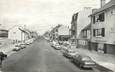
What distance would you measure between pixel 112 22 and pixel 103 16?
12.5 ft

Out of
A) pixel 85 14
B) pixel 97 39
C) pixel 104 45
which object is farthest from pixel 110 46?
pixel 85 14

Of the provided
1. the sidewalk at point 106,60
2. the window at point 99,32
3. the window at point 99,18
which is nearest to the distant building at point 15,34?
the window at point 99,32

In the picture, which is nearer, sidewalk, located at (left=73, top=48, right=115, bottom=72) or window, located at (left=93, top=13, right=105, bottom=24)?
sidewalk, located at (left=73, top=48, right=115, bottom=72)

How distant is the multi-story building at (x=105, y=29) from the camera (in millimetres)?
33062

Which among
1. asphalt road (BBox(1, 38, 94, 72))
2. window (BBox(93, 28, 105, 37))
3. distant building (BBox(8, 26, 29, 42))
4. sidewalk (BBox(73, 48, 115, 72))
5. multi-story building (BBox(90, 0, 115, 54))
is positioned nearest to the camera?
asphalt road (BBox(1, 38, 94, 72))

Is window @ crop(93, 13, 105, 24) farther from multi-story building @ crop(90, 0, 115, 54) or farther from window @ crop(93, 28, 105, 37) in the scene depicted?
window @ crop(93, 28, 105, 37)

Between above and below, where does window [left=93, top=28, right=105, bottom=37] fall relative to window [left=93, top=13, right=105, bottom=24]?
below

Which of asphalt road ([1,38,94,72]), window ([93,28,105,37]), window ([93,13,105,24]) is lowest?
asphalt road ([1,38,94,72])

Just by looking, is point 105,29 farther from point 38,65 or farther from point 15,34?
point 15,34

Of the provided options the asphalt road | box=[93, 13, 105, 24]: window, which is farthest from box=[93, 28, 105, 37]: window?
the asphalt road

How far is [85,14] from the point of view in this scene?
64062 millimetres

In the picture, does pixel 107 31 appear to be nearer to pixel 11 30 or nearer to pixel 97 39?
pixel 97 39

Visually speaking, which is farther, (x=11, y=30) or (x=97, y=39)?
(x=11, y=30)

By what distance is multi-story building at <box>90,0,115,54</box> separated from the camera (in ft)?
108
